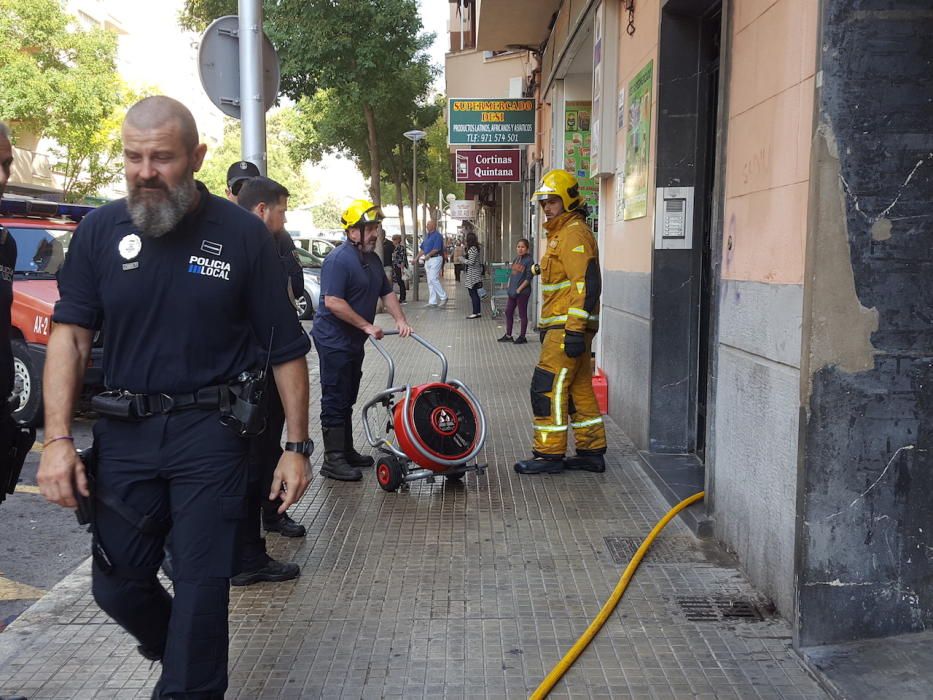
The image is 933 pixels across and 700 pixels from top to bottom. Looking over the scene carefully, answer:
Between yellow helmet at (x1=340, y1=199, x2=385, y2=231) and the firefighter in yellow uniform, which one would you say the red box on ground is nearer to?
the firefighter in yellow uniform

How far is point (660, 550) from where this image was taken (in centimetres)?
496

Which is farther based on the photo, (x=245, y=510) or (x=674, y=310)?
(x=674, y=310)

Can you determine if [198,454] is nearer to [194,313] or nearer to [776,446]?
[194,313]

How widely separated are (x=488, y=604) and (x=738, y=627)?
1.06m

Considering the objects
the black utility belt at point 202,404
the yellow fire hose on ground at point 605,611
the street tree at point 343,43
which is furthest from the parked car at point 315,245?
the black utility belt at point 202,404

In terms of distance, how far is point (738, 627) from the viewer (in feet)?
13.0

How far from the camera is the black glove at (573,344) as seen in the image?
20.4ft

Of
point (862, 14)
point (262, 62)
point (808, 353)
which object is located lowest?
point (808, 353)

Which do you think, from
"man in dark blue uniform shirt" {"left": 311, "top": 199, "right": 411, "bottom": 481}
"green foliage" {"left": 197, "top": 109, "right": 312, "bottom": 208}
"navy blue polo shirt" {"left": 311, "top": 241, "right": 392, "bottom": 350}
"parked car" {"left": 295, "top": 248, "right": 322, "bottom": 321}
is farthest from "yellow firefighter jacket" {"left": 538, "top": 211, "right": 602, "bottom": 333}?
"green foliage" {"left": 197, "top": 109, "right": 312, "bottom": 208}

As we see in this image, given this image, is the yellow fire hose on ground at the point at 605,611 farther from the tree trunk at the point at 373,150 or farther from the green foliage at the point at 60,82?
the green foliage at the point at 60,82

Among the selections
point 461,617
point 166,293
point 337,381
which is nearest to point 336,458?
point 337,381

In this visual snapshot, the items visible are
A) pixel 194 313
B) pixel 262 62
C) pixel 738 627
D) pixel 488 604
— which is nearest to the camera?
pixel 194 313

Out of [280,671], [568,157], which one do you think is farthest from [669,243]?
[568,157]

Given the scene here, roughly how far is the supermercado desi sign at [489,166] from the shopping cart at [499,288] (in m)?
1.84
